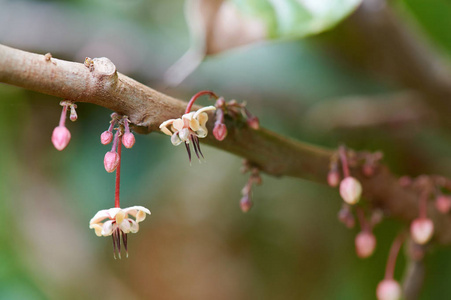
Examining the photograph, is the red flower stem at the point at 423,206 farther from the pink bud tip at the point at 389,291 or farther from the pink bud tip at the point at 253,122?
the pink bud tip at the point at 253,122

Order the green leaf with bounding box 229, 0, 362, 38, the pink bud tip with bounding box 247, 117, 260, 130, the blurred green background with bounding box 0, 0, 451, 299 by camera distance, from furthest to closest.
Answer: the blurred green background with bounding box 0, 0, 451, 299, the green leaf with bounding box 229, 0, 362, 38, the pink bud tip with bounding box 247, 117, 260, 130

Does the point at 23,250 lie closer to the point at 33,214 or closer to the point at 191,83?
the point at 33,214

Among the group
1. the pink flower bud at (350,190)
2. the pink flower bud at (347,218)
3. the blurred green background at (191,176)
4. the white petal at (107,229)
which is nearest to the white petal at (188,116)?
the white petal at (107,229)

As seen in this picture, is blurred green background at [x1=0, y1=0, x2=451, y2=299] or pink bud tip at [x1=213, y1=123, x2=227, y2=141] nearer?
pink bud tip at [x1=213, y1=123, x2=227, y2=141]

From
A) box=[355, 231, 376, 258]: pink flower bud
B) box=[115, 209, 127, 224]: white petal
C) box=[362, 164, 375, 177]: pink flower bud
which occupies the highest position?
box=[362, 164, 375, 177]: pink flower bud

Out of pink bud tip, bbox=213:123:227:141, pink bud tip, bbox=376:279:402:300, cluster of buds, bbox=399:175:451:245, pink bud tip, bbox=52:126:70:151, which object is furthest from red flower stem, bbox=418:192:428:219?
pink bud tip, bbox=52:126:70:151

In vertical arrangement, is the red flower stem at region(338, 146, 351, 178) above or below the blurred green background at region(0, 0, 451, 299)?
below

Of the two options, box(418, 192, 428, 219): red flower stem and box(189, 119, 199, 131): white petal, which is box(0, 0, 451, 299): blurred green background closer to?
box(418, 192, 428, 219): red flower stem

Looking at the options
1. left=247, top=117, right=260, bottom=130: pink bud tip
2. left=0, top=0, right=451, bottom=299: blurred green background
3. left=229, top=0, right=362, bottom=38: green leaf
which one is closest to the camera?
left=247, top=117, right=260, bottom=130: pink bud tip
